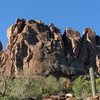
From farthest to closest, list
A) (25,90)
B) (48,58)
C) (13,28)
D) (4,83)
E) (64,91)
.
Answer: (13,28) < (48,58) < (64,91) < (4,83) < (25,90)

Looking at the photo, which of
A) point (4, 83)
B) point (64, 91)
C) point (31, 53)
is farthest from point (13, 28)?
point (4, 83)

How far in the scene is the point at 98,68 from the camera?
10994 centimetres

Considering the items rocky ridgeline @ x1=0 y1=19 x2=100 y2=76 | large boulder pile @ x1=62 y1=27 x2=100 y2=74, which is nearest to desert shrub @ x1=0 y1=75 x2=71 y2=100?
rocky ridgeline @ x1=0 y1=19 x2=100 y2=76

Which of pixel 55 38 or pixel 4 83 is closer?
pixel 4 83

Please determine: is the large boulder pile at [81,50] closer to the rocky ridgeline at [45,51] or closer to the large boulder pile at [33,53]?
the rocky ridgeline at [45,51]

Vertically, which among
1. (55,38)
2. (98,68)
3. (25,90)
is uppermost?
(55,38)

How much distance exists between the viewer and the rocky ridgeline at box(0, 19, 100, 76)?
102m

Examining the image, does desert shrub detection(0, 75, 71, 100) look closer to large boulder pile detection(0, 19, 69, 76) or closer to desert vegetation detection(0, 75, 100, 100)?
desert vegetation detection(0, 75, 100, 100)

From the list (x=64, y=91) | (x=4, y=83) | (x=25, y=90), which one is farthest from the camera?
(x=64, y=91)

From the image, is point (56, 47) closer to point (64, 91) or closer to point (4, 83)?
point (64, 91)

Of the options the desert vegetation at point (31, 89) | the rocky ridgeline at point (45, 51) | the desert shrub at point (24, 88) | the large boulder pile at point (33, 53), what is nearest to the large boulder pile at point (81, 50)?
the rocky ridgeline at point (45, 51)

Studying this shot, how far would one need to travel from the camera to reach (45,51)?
105 m

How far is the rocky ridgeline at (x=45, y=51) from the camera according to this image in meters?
102

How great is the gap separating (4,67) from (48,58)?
11.2 metres
